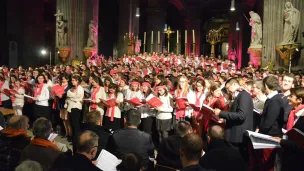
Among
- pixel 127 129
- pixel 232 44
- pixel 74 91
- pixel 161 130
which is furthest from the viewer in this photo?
pixel 232 44

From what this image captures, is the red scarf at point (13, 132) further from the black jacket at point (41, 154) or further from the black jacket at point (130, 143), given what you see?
the black jacket at point (130, 143)

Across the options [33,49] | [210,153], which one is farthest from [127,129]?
[33,49]

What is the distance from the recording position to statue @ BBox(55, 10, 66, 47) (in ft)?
69.0

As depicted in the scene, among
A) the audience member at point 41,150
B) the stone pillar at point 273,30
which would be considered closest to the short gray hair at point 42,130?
the audience member at point 41,150

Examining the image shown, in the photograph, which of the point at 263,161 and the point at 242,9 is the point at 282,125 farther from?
the point at 242,9

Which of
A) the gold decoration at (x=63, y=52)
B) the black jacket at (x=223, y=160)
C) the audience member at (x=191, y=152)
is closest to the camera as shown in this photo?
the audience member at (x=191, y=152)

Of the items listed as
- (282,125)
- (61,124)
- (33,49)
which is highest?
(33,49)

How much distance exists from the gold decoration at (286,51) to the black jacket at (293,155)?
10.7 m

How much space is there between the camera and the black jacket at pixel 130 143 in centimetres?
487

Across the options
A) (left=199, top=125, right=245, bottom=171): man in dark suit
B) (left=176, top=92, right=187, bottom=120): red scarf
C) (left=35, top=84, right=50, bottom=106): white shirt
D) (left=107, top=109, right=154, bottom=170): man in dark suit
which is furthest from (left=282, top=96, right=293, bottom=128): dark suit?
(left=35, top=84, right=50, bottom=106): white shirt

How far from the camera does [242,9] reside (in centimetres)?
3366

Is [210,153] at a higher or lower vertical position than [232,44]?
lower

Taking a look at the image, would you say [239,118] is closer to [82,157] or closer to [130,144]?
[130,144]

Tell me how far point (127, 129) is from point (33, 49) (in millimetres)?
26358
